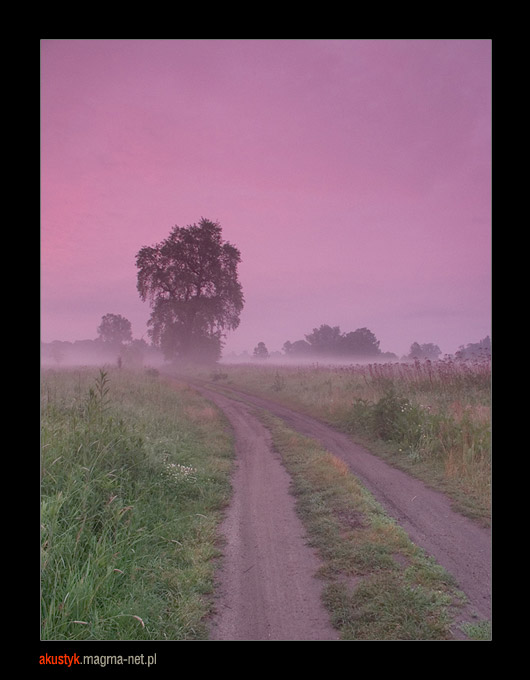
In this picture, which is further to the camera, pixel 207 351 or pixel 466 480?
pixel 207 351

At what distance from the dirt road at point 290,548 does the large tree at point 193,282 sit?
16.0 m

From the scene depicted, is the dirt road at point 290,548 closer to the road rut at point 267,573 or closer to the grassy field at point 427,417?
the road rut at point 267,573

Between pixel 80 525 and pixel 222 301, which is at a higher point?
pixel 222 301

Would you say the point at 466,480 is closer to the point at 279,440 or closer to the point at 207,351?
the point at 279,440

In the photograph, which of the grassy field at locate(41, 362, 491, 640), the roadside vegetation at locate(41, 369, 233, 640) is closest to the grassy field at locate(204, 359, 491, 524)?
the grassy field at locate(41, 362, 491, 640)

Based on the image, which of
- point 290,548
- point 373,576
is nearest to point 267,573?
point 290,548

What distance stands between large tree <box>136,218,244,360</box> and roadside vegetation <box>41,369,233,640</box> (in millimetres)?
15198

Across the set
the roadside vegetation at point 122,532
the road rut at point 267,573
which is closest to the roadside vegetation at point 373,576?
the road rut at point 267,573

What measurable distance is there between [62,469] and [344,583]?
3804 millimetres
